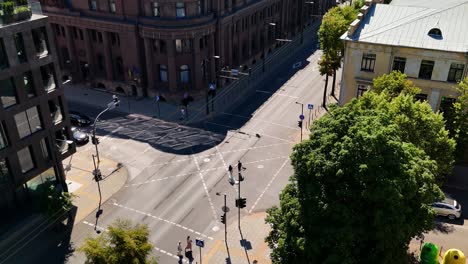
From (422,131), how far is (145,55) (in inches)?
1776

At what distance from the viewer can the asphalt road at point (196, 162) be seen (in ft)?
156

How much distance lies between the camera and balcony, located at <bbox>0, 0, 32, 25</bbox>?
39281 millimetres

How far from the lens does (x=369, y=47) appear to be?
55.4 metres

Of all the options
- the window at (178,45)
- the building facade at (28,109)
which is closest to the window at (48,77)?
the building facade at (28,109)

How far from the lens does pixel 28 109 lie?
43.1 meters

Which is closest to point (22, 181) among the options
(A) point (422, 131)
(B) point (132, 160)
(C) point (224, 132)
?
(B) point (132, 160)

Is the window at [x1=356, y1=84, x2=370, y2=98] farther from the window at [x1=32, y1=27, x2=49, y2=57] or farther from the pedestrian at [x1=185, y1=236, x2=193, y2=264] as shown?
the window at [x1=32, y1=27, x2=49, y2=57]

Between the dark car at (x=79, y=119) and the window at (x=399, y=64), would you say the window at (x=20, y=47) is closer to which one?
the dark car at (x=79, y=119)

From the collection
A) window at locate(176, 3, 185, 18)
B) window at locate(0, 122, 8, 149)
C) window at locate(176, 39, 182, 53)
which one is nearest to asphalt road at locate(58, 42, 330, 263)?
window at locate(0, 122, 8, 149)

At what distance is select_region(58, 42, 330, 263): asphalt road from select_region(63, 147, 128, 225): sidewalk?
1.18 metres

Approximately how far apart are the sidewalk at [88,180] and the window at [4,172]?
27.9 feet

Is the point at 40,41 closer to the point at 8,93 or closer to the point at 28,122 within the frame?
the point at 8,93

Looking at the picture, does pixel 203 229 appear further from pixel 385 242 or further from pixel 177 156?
pixel 385 242

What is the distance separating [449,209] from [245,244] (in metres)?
20.9
